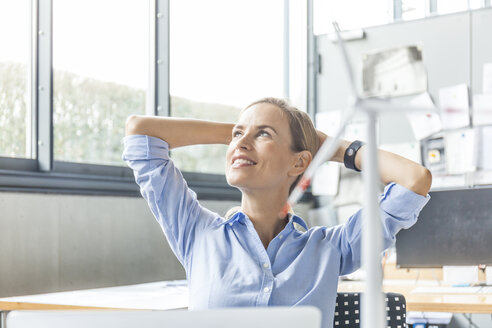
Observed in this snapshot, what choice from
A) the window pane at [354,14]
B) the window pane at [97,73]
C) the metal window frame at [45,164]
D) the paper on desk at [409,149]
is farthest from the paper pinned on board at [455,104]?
the metal window frame at [45,164]

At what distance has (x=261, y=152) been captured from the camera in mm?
1420

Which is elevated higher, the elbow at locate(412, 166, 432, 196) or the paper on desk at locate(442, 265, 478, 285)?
the elbow at locate(412, 166, 432, 196)

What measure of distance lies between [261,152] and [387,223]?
1.02ft

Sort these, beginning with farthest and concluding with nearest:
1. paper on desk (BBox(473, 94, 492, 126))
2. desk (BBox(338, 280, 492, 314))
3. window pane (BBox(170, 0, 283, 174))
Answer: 1. paper on desk (BBox(473, 94, 492, 126))
2. window pane (BBox(170, 0, 283, 174))
3. desk (BBox(338, 280, 492, 314))

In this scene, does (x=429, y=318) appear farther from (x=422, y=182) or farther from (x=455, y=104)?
(x=422, y=182)

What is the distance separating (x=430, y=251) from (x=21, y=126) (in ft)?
5.11

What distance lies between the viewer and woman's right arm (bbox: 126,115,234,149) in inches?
59.2

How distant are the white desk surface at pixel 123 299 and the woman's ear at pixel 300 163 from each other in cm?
49

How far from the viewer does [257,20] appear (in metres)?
3.84

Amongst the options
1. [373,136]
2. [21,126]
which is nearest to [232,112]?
[21,126]

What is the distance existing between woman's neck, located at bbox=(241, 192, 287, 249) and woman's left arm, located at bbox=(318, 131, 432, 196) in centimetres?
19

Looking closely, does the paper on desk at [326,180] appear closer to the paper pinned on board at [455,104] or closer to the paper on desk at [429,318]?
the paper pinned on board at [455,104]

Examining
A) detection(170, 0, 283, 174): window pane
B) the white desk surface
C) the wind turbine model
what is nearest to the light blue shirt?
the white desk surface

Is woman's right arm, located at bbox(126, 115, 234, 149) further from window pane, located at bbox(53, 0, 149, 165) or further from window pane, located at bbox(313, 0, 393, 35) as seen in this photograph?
window pane, located at bbox(313, 0, 393, 35)
